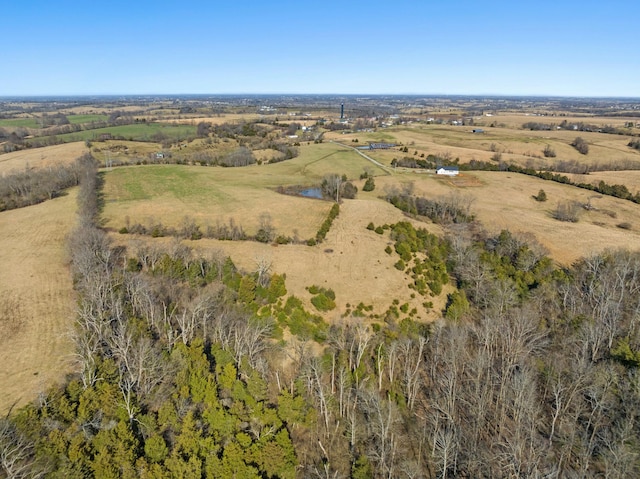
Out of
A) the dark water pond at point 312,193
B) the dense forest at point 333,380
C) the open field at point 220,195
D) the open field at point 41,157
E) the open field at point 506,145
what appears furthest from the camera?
the open field at point 506,145

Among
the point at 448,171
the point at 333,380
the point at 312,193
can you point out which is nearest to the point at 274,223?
the point at 312,193

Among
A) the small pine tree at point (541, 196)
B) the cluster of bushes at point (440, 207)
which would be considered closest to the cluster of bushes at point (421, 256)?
the cluster of bushes at point (440, 207)

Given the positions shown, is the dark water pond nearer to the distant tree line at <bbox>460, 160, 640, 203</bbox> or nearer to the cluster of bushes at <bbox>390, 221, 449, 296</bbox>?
the cluster of bushes at <bbox>390, 221, 449, 296</bbox>

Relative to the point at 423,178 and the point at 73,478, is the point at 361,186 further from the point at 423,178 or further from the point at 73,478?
the point at 73,478

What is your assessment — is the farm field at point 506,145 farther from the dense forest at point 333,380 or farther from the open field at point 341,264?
the dense forest at point 333,380

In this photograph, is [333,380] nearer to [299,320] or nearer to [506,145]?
[299,320]
